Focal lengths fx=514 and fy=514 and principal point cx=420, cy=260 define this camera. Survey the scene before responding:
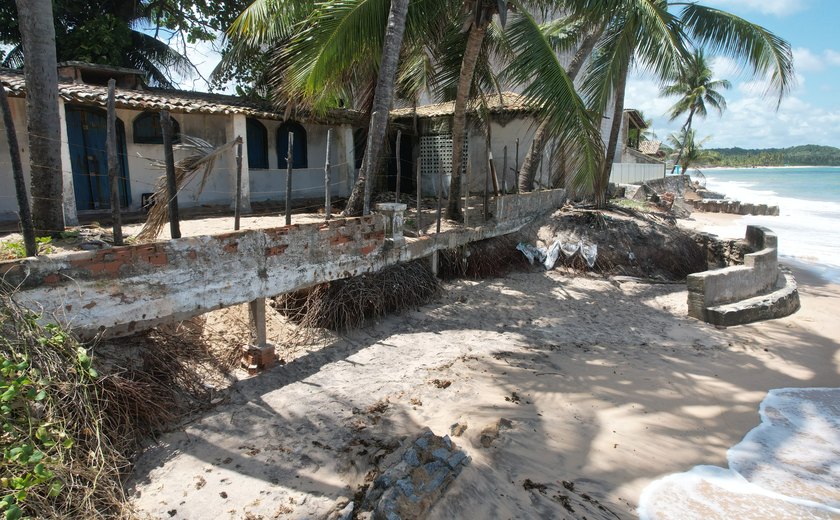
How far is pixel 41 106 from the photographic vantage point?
267 inches

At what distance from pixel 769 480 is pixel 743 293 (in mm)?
5825

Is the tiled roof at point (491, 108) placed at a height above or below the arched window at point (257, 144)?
above

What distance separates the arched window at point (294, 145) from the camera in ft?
44.6

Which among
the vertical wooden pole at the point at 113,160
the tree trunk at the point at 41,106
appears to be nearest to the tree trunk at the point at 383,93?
the vertical wooden pole at the point at 113,160

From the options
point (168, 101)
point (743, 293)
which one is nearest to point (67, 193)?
point (168, 101)

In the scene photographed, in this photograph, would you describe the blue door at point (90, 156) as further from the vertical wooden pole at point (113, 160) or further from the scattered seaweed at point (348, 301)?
the vertical wooden pole at point (113, 160)

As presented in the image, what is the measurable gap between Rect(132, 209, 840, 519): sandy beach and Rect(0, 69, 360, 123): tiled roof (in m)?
6.84

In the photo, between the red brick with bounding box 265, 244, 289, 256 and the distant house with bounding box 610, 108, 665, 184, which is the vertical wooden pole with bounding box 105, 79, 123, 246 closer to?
the red brick with bounding box 265, 244, 289, 256

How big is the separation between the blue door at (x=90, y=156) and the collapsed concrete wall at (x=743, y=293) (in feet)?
36.1

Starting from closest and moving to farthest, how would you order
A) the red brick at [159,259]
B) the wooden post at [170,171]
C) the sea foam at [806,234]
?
the red brick at [159,259], the wooden post at [170,171], the sea foam at [806,234]

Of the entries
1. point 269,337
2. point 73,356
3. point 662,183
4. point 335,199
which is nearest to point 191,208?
point 335,199

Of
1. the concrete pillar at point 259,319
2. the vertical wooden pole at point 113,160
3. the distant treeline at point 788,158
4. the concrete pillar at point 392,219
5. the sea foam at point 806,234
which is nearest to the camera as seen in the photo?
the vertical wooden pole at point 113,160

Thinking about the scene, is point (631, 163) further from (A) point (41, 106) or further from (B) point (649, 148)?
(A) point (41, 106)

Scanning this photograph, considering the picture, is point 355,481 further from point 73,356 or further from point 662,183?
point 662,183
